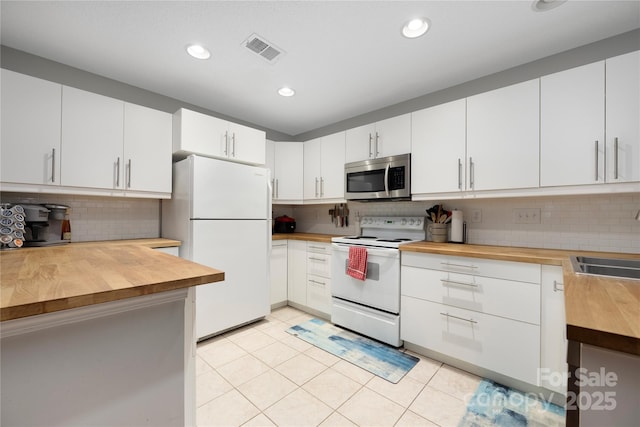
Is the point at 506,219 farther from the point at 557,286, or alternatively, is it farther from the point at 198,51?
the point at 198,51

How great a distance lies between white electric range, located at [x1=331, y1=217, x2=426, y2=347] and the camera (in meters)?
2.26

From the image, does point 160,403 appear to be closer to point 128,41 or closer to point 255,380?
point 255,380

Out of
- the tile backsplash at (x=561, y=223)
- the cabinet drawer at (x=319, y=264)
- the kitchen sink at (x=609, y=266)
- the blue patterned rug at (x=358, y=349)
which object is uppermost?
the tile backsplash at (x=561, y=223)

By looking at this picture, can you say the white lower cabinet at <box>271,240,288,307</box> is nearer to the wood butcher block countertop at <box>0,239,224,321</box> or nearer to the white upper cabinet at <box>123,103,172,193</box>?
the white upper cabinet at <box>123,103,172,193</box>

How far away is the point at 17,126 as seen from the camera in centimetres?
182

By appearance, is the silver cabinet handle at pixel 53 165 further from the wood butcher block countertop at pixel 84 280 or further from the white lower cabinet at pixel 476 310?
the white lower cabinet at pixel 476 310

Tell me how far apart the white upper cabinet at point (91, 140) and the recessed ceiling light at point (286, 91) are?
1.35m

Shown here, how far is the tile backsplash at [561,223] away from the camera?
5.98ft

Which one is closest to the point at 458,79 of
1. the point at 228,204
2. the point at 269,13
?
the point at 269,13

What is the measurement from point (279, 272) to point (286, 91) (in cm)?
197

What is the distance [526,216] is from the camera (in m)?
2.17

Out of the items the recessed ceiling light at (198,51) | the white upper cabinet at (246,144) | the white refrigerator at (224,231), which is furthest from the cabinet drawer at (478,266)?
the recessed ceiling light at (198,51)

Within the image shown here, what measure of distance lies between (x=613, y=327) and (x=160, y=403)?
1.34 m

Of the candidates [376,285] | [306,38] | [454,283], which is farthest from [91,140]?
[454,283]
